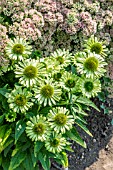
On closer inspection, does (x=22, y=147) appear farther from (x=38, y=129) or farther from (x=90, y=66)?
(x=90, y=66)

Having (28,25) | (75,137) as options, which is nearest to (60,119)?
(75,137)

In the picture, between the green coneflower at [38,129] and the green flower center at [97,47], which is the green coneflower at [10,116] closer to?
the green coneflower at [38,129]

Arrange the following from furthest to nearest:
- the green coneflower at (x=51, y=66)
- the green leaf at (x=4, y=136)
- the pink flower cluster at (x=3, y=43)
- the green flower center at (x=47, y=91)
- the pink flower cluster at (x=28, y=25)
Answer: the pink flower cluster at (x=28, y=25) < the pink flower cluster at (x=3, y=43) < the green leaf at (x=4, y=136) < the green coneflower at (x=51, y=66) < the green flower center at (x=47, y=91)

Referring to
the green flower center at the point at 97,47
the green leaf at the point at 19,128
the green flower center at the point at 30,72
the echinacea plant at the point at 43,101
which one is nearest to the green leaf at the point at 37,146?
the echinacea plant at the point at 43,101

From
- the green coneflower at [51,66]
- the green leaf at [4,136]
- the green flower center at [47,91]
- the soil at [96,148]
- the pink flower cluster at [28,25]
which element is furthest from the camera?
the soil at [96,148]

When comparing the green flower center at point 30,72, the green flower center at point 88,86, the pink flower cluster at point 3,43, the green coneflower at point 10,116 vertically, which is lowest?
the green coneflower at point 10,116

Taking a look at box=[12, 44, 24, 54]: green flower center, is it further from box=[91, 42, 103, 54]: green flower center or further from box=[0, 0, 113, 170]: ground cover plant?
box=[91, 42, 103, 54]: green flower center

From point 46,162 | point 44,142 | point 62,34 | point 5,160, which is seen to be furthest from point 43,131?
point 62,34

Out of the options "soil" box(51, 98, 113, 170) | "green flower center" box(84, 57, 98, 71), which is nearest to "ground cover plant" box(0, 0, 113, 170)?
"green flower center" box(84, 57, 98, 71)
